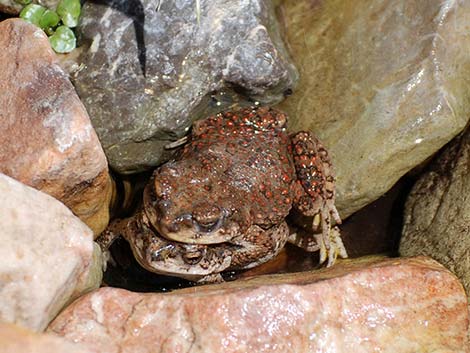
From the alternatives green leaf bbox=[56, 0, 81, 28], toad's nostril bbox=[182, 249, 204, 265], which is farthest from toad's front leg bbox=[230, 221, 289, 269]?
green leaf bbox=[56, 0, 81, 28]

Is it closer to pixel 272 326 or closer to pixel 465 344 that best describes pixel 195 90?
pixel 272 326

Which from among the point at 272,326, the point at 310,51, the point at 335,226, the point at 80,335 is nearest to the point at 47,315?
the point at 80,335

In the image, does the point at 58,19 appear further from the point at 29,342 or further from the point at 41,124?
the point at 29,342

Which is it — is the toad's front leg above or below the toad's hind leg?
below

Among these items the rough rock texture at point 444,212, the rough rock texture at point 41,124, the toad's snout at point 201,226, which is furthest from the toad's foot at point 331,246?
the rough rock texture at point 41,124

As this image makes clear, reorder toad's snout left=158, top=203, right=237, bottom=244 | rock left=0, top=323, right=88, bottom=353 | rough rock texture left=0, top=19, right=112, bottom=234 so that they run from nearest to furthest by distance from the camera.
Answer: rock left=0, top=323, right=88, bottom=353, rough rock texture left=0, top=19, right=112, bottom=234, toad's snout left=158, top=203, right=237, bottom=244

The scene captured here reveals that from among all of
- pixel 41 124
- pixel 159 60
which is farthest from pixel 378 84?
pixel 41 124

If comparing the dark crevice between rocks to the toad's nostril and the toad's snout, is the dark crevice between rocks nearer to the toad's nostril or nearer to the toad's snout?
the toad's snout
